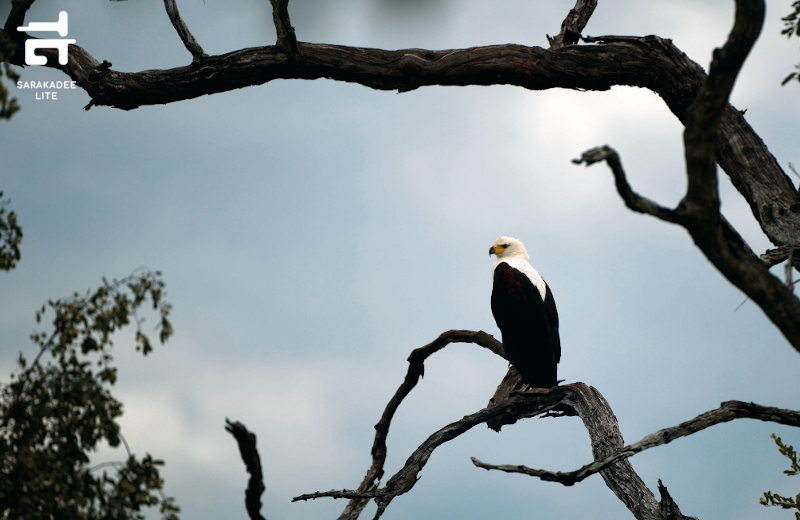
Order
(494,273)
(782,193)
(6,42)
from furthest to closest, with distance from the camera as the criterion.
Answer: (494,273) → (782,193) → (6,42)

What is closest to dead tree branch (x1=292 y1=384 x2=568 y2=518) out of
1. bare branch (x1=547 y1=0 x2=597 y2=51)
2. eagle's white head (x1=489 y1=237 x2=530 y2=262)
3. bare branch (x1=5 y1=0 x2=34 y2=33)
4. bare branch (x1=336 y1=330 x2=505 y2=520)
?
bare branch (x1=336 y1=330 x2=505 y2=520)

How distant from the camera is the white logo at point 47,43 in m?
6.76

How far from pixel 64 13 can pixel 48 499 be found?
17.4 feet

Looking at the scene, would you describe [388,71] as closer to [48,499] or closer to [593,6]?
[593,6]

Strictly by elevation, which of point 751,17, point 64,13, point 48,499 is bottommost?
point 48,499

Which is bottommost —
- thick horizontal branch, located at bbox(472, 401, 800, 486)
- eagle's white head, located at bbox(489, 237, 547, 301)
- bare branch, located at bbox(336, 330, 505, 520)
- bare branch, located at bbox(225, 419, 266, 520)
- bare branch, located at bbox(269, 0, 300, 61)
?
thick horizontal branch, located at bbox(472, 401, 800, 486)

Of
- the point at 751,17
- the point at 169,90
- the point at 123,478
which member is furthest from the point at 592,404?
the point at 169,90

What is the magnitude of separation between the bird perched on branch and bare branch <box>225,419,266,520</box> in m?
3.82

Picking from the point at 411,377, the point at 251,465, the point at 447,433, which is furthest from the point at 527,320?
the point at 251,465

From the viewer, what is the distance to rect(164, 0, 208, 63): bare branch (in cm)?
636

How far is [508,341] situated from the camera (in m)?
6.92

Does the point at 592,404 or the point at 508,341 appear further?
the point at 508,341

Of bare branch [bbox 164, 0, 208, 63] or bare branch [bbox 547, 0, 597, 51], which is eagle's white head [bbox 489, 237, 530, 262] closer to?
bare branch [bbox 547, 0, 597, 51]

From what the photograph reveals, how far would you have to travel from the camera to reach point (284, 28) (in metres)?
5.88
